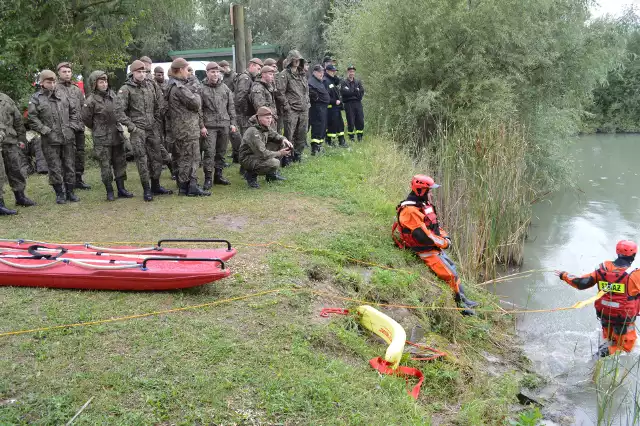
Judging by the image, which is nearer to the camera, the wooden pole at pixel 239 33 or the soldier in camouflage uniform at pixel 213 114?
the soldier in camouflage uniform at pixel 213 114

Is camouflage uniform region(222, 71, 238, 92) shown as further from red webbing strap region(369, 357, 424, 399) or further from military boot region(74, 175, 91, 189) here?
red webbing strap region(369, 357, 424, 399)

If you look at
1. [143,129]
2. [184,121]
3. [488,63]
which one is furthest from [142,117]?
[488,63]

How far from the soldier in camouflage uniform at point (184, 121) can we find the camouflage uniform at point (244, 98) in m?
1.70

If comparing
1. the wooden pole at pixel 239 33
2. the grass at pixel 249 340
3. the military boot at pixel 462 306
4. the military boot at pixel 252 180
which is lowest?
the military boot at pixel 462 306

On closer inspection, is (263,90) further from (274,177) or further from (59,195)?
(59,195)

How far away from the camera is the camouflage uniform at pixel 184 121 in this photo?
842 cm

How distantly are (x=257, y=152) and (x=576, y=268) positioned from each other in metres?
5.70

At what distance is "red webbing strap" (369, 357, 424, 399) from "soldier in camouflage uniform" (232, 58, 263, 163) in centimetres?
675

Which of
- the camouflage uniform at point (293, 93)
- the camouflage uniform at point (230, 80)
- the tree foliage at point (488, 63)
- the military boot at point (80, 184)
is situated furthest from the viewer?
the tree foliage at point (488, 63)

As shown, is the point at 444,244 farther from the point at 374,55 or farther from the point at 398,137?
the point at 374,55

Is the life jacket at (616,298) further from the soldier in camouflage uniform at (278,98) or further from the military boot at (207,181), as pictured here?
the soldier in camouflage uniform at (278,98)

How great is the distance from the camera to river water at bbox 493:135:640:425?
19.2 ft

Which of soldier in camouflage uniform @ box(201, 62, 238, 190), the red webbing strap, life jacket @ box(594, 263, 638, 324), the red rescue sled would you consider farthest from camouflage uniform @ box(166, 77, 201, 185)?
life jacket @ box(594, 263, 638, 324)

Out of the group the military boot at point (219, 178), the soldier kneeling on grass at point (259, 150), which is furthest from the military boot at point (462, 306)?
the military boot at point (219, 178)
